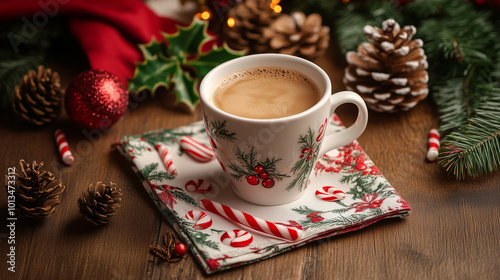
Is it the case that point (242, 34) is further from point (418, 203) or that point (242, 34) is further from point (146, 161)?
point (418, 203)

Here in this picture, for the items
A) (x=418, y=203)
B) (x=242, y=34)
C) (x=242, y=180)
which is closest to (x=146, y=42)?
(x=242, y=34)

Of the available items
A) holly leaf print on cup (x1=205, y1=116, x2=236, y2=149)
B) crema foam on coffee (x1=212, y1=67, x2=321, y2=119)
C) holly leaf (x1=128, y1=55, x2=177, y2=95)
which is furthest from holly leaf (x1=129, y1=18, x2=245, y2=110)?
holly leaf print on cup (x1=205, y1=116, x2=236, y2=149)

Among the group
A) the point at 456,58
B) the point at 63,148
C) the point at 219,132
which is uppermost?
the point at 219,132

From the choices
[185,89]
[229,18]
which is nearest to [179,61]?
[185,89]

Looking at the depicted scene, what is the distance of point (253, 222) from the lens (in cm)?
99

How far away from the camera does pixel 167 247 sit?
98cm

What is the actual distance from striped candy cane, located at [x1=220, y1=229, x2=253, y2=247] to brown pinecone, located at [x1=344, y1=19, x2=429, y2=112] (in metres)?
0.55

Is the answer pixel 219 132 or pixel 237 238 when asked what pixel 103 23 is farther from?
pixel 237 238

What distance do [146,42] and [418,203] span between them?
3.04 feet

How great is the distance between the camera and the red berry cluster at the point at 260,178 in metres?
0.99

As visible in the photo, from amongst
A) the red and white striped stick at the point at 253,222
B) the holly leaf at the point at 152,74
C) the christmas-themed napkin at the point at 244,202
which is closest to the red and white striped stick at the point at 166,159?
the christmas-themed napkin at the point at 244,202

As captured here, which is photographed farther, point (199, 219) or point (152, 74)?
point (152, 74)

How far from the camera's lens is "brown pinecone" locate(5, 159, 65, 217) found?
3.40 ft

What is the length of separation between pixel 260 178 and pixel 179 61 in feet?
1.89
